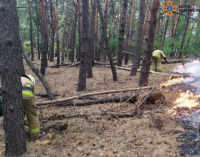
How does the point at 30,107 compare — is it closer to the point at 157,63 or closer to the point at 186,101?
the point at 186,101

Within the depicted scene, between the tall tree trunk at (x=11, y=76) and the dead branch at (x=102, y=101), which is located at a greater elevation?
the tall tree trunk at (x=11, y=76)

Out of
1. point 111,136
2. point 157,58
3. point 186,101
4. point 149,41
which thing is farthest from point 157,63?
point 111,136

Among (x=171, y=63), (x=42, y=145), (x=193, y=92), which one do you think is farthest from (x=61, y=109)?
(x=171, y=63)

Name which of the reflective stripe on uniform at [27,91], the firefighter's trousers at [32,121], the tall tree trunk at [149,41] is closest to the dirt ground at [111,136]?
the firefighter's trousers at [32,121]

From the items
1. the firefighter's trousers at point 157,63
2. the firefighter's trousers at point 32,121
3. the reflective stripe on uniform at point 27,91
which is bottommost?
the firefighter's trousers at point 32,121

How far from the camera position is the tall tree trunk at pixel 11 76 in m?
2.79

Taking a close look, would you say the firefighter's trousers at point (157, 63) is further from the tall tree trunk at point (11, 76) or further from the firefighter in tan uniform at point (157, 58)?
the tall tree trunk at point (11, 76)

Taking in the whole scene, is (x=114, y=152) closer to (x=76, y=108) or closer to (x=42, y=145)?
(x=42, y=145)

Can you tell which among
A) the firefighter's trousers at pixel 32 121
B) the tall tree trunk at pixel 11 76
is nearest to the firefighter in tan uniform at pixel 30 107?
the firefighter's trousers at pixel 32 121

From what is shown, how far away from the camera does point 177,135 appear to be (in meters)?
3.68

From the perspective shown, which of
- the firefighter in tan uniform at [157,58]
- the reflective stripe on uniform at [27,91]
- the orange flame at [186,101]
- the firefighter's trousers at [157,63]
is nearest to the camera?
the reflective stripe on uniform at [27,91]

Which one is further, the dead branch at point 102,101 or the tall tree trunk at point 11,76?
the dead branch at point 102,101

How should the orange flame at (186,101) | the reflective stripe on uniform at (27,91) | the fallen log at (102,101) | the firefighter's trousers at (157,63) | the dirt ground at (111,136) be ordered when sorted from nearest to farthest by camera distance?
the dirt ground at (111,136), the reflective stripe on uniform at (27,91), the orange flame at (186,101), the fallen log at (102,101), the firefighter's trousers at (157,63)

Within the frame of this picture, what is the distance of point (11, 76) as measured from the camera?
2.91 metres
